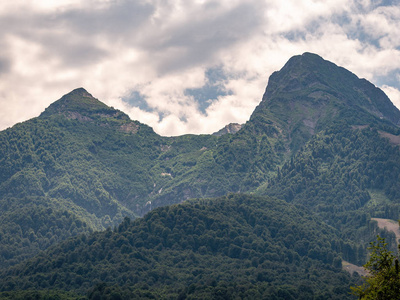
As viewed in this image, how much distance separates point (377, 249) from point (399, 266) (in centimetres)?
438

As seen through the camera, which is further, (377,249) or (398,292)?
(377,249)

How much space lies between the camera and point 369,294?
80.2 meters

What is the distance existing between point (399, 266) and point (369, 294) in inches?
241

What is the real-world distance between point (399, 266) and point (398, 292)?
426 centimetres

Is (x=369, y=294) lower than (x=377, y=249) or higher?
lower

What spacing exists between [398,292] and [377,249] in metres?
7.88

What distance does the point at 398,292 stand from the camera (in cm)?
7844

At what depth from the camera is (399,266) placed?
81125mm

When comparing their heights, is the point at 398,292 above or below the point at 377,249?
below

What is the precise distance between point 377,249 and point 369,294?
7543 millimetres

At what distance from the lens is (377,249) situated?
3324 inches
